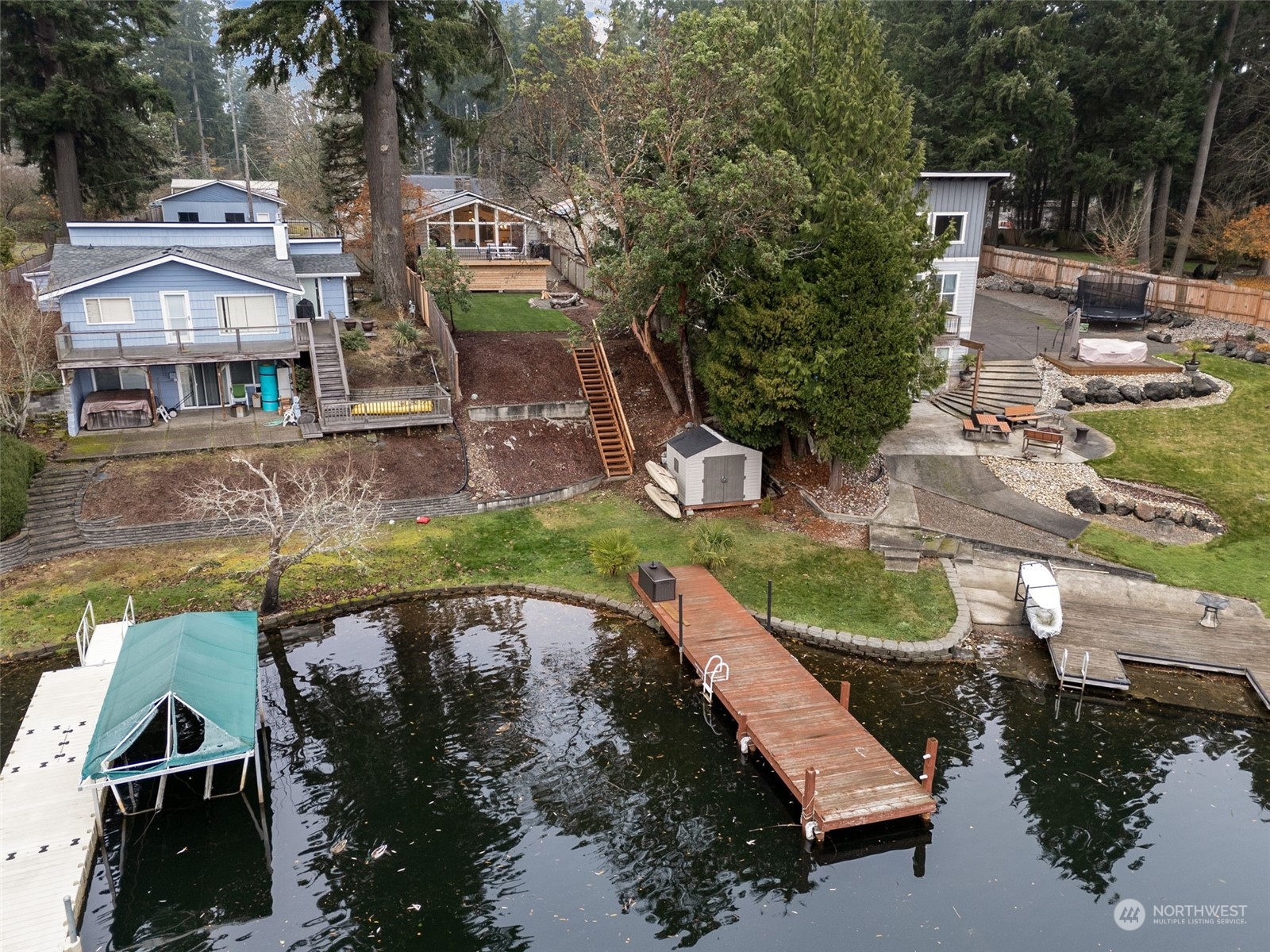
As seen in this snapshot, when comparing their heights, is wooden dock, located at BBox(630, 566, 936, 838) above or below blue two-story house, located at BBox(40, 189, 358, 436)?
below

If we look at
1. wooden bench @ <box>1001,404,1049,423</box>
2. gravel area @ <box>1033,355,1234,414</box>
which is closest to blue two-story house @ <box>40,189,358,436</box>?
wooden bench @ <box>1001,404,1049,423</box>

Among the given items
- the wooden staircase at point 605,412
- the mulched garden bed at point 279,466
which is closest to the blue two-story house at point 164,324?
the mulched garden bed at point 279,466

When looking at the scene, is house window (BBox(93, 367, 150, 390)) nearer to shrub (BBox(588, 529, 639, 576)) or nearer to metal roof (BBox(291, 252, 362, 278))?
metal roof (BBox(291, 252, 362, 278))

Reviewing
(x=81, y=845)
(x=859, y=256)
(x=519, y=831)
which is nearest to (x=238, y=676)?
(x=81, y=845)

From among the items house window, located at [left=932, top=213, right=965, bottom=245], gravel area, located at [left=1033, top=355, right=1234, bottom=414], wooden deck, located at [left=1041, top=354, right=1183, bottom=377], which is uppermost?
house window, located at [left=932, top=213, right=965, bottom=245]

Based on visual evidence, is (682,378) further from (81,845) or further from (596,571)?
(81,845)

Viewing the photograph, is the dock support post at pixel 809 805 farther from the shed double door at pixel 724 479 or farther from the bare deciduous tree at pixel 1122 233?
the bare deciduous tree at pixel 1122 233
